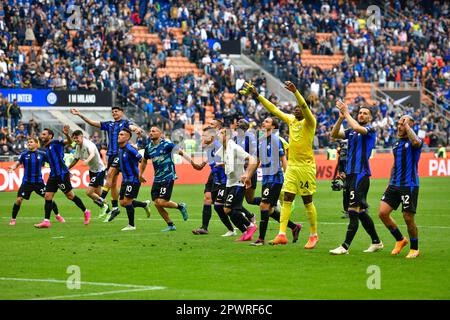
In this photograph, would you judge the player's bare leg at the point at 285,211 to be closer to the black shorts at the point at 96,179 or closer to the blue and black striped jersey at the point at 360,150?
the blue and black striped jersey at the point at 360,150

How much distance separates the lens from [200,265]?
14445 millimetres

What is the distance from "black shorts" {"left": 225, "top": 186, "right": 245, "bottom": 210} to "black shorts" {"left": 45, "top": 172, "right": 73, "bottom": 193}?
554 cm

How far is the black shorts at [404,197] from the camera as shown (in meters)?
15.3

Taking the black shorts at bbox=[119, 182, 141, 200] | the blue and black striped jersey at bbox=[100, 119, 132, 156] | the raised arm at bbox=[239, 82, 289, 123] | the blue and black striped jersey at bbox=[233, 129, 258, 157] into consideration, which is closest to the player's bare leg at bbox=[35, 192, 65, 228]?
the black shorts at bbox=[119, 182, 141, 200]

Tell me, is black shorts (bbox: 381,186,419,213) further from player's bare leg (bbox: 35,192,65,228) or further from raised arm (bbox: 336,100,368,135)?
player's bare leg (bbox: 35,192,65,228)

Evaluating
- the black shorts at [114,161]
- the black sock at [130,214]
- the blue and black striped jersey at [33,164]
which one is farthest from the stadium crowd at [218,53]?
the black sock at [130,214]

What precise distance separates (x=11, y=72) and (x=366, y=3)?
31.2 metres

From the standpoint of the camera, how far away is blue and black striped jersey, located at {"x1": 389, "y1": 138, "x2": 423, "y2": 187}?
15.4 metres

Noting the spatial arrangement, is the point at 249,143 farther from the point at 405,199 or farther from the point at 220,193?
the point at 405,199

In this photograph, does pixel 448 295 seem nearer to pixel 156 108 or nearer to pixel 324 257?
pixel 324 257

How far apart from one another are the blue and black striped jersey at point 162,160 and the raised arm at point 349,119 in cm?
593

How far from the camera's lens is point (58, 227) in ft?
70.9

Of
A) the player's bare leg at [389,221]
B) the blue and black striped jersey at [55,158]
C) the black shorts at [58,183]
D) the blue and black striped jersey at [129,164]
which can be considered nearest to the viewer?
the player's bare leg at [389,221]

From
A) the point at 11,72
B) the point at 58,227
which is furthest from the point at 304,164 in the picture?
the point at 11,72
